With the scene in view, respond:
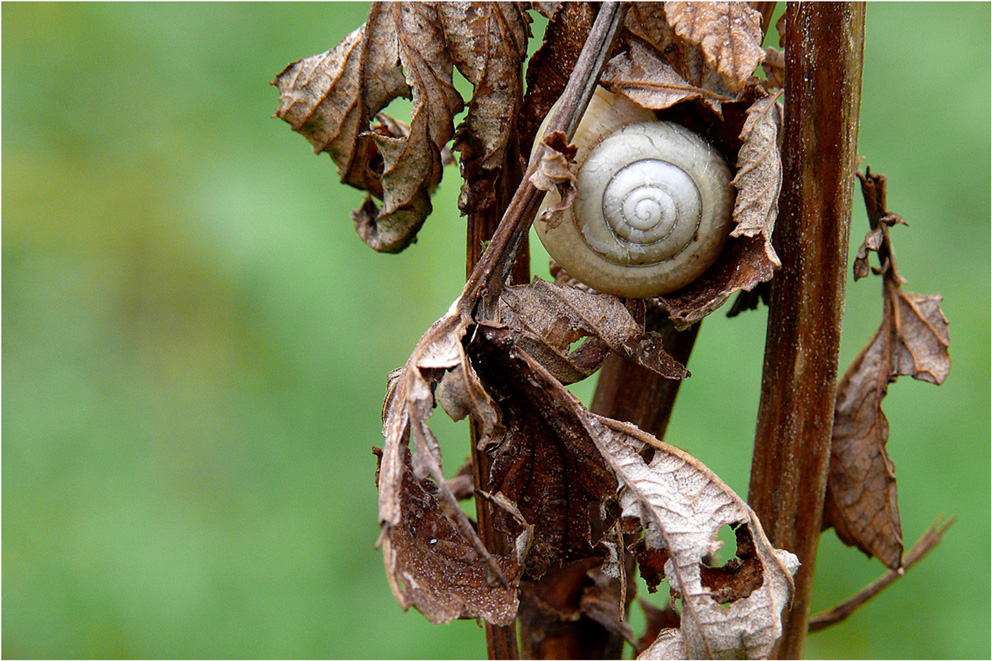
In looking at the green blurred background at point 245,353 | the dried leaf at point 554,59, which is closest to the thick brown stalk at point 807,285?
the dried leaf at point 554,59

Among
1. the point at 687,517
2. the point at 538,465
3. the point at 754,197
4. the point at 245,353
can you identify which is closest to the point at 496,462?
the point at 538,465

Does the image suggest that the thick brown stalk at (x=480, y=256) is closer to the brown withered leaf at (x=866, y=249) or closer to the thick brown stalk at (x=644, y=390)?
the thick brown stalk at (x=644, y=390)

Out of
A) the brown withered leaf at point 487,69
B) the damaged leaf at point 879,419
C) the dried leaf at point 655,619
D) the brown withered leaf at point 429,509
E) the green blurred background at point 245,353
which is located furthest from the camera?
the green blurred background at point 245,353

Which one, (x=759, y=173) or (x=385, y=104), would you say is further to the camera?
(x=385, y=104)

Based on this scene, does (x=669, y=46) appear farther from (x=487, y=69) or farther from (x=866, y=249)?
(x=866, y=249)

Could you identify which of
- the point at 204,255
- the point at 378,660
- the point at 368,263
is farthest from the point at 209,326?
the point at 378,660
